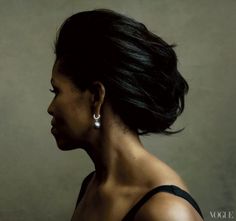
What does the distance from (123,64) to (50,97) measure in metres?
0.86

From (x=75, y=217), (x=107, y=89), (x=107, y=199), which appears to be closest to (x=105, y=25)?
(x=107, y=89)

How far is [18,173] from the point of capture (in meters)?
1.57

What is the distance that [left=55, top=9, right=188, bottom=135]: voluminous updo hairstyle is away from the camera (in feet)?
2.51

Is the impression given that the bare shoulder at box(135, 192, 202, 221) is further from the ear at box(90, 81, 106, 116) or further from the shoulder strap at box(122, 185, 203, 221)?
the ear at box(90, 81, 106, 116)

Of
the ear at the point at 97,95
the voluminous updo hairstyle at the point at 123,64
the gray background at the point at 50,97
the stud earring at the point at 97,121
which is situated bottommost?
the gray background at the point at 50,97

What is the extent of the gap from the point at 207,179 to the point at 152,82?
0.84m

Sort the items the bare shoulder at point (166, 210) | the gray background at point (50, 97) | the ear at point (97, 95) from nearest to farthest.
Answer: the bare shoulder at point (166, 210) < the ear at point (97, 95) < the gray background at point (50, 97)

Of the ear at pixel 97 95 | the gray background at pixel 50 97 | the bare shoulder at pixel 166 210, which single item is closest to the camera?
the bare shoulder at pixel 166 210

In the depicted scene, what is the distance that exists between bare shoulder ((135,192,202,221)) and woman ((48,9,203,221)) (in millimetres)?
12

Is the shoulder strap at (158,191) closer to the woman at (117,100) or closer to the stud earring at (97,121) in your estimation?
the woman at (117,100)

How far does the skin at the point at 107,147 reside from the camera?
2.50ft

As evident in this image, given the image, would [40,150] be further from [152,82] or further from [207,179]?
[152,82]

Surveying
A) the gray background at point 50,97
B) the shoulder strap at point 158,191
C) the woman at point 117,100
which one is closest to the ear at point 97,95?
the woman at point 117,100

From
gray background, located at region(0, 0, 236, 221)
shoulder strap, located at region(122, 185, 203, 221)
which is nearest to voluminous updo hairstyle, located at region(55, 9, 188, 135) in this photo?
shoulder strap, located at region(122, 185, 203, 221)
